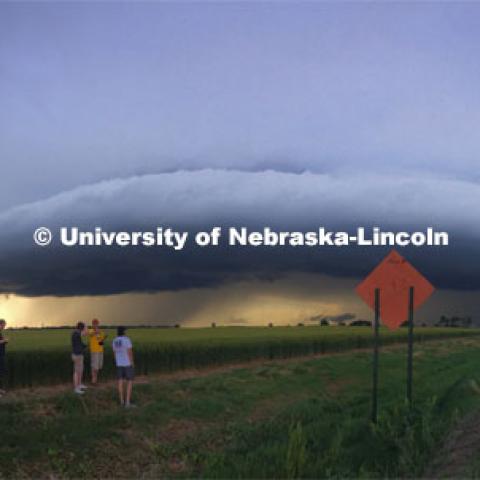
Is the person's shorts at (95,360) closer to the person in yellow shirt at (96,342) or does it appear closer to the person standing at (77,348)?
the person in yellow shirt at (96,342)

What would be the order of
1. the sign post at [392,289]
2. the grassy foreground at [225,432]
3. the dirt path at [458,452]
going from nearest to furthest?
the dirt path at [458,452]
the grassy foreground at [225,432]
the sign post at [392,289]

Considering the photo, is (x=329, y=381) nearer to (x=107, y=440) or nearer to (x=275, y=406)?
(x=275, y=406)

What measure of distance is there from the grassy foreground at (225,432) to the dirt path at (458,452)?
0.90 ft

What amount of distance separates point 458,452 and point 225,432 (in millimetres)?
9851

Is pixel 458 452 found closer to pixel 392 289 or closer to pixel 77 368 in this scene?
pixel 392 289

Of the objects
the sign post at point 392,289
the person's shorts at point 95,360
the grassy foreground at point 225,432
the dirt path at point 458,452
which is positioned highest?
the sign post at point 392,289

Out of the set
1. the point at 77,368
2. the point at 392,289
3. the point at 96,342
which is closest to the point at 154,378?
the point at 96,342

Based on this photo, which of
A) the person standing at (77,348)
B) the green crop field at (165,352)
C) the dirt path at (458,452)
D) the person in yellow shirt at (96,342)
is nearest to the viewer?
the dirt path at (458,452)

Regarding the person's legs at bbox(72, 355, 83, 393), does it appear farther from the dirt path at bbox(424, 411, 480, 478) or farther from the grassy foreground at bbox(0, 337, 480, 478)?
the dirt path at bbox(424, 411, 480, 478)

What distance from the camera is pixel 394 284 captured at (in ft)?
64.0

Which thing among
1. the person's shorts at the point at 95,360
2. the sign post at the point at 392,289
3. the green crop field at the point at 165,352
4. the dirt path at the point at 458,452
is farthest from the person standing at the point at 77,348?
the dirt path at the point at 458,452

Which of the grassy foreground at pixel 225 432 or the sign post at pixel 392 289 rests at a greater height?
the sign post at pixel 392 289

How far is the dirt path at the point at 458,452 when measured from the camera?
38.7ft

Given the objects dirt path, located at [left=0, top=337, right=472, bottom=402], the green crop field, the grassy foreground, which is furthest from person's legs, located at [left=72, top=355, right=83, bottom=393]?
the green crop field
